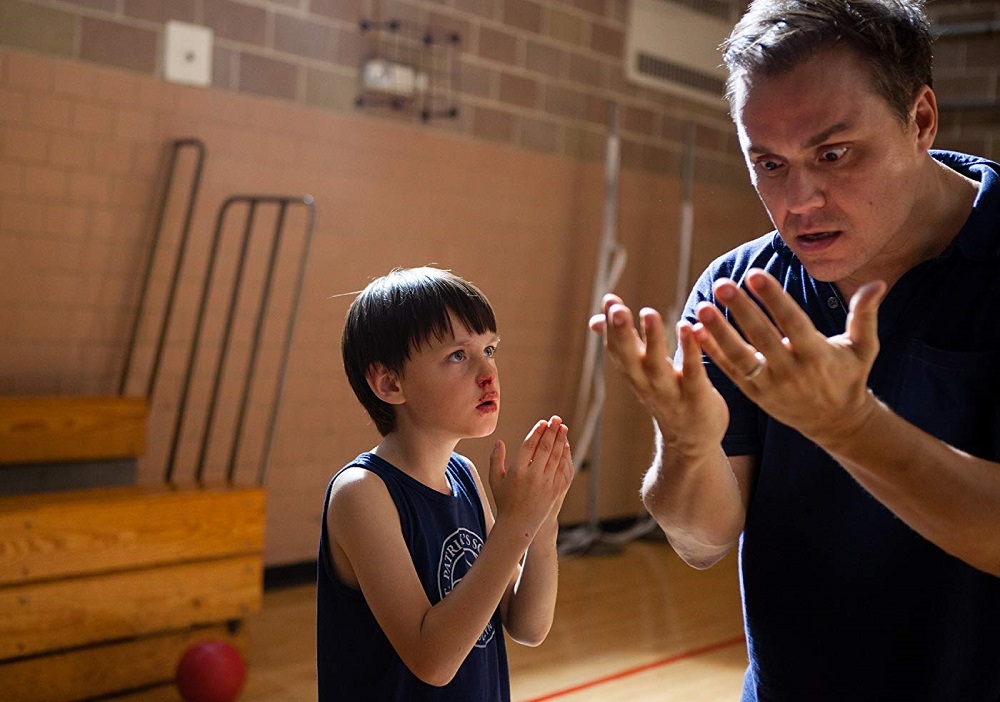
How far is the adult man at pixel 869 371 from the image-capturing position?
1.06 metres

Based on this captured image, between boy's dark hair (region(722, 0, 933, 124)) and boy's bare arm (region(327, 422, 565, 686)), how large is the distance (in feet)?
1.65

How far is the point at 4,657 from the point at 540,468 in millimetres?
1907

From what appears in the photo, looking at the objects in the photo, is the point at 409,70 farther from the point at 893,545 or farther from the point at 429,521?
the point at 893,545

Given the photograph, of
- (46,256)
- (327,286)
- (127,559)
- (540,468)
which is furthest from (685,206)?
(540,468)

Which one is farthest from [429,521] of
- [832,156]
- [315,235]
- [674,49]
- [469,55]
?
[674,49]

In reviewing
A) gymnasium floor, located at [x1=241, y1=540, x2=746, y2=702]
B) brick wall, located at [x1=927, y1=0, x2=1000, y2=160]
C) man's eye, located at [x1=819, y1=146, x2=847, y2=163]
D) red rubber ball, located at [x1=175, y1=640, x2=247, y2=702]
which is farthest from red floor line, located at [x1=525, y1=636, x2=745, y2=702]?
brick wall, located at [x1=927, y1=0, x2=1000, y2=160]

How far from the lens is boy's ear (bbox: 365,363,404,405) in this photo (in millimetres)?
1519

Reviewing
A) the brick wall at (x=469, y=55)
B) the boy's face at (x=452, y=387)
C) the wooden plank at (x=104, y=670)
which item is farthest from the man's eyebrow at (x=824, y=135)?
the brick wall at (x=469, y=55)

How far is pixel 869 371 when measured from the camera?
3.22 feet

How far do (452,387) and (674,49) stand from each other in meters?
4.52

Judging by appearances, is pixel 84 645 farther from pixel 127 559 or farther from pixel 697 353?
pixel 697 353

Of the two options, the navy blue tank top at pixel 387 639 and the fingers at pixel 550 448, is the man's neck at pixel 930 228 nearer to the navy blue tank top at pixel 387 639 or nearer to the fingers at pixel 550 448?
the fingers at pixel 550 448

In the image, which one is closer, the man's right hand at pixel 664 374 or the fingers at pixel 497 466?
the man's right hand at pixel 664 374

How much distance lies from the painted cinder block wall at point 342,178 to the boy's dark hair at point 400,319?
1.02 m
